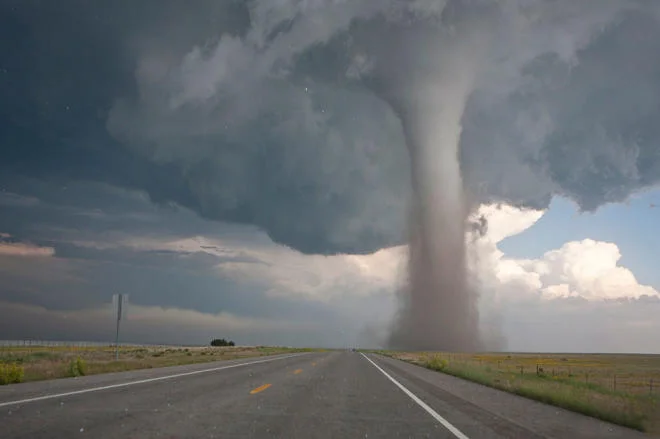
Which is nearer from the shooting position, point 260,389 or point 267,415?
point 267,415

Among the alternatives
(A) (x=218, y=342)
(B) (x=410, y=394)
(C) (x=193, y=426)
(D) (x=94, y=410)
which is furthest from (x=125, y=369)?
(A) (x=218, y=342)

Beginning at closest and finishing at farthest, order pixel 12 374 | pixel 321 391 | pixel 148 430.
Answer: pixel 148 430 < pixel 321 391 < pixel 12 374

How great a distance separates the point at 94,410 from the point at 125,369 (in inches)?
720

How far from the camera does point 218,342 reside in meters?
175

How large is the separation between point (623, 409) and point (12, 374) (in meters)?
18.0

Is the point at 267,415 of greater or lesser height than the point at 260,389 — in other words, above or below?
above

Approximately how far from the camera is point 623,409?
13461mm

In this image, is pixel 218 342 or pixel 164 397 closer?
pixel 164 397

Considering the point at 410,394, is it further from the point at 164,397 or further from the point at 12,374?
the point at 12,374

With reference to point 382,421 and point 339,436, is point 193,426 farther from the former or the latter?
point 382,421

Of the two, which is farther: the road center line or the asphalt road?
the road center line

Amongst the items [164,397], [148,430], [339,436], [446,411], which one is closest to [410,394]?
[446,411]

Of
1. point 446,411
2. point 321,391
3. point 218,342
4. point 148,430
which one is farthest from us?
point 218,342

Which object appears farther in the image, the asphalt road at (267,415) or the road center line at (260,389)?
the road center line at (260,389)
